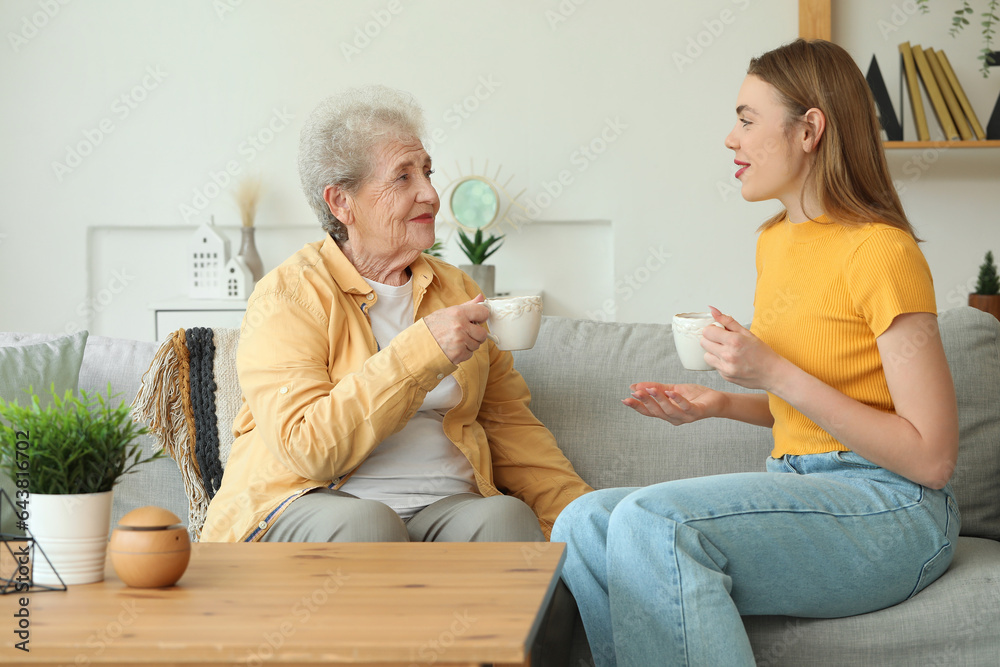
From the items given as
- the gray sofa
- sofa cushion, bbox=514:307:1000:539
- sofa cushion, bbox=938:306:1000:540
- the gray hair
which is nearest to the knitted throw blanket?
the gray sofa

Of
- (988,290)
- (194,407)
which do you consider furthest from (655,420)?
(988,290)

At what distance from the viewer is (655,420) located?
6.05 ft

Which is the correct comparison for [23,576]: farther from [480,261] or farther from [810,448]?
[480,261]

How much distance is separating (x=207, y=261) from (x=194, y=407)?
1.94 metres

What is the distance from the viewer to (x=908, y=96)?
11.5ft

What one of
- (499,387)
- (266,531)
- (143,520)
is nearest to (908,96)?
(499,387)

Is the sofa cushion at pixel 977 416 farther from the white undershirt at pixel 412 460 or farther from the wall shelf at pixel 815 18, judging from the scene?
the wall shelf at pixel 815 18

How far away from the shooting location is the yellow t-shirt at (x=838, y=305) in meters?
1.29

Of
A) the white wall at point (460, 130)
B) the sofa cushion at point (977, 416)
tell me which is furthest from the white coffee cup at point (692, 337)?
the white wall at point (460, 130)

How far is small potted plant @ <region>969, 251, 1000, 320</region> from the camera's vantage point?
327 cm

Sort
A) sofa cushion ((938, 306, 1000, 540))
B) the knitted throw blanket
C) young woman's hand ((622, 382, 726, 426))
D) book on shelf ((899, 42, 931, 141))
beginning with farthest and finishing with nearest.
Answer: book on shelf ((899, 42, 931, 141)) < the knitted throw blanket < sofa cushion ((938, 306, 1000, 540)) < young woman's hand ((622, 382, 726, 426))

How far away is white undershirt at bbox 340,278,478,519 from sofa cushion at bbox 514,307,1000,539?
29 cm

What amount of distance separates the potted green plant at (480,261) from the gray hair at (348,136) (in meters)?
1.65

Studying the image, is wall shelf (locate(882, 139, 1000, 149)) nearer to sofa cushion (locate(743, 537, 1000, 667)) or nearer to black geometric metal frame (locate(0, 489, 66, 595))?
sofa cushion (locate(743, 537, 1000, 667))
